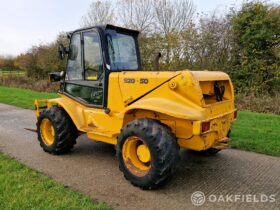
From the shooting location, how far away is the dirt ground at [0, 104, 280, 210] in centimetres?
364

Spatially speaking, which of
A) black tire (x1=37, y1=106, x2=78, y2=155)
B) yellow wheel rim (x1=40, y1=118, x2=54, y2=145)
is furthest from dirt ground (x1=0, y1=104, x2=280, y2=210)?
yellow wheel rim (x1=40, y1=118, x2=54, y2=145)

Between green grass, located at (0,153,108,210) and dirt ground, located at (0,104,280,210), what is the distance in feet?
0.65

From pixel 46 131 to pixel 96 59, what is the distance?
68.2 inches

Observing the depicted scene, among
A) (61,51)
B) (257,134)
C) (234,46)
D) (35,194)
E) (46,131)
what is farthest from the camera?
(234,46)

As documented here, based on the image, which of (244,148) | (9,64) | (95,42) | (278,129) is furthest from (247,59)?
(9,64)

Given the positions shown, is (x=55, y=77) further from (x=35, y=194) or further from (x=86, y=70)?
(x=35, y=194)

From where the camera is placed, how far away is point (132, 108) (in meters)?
4.16

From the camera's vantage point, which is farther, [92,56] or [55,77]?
[55,77]

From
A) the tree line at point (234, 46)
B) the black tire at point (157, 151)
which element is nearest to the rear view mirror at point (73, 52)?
the black tire at point (157, 151)

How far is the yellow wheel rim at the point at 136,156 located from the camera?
410 cm

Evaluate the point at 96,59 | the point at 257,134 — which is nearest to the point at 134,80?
the point at 96,59

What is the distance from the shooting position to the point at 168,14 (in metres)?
19.6

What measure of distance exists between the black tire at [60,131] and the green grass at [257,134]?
3081mm

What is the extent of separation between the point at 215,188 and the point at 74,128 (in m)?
2.65
